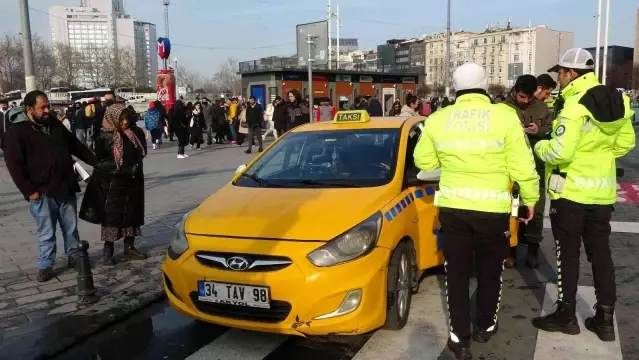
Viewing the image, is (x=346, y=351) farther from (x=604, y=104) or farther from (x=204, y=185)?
(x=204, y=185)

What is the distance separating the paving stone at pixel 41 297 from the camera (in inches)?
194

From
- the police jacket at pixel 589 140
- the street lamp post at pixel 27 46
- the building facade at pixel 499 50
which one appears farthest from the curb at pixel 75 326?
the building facade at pixel 499 50

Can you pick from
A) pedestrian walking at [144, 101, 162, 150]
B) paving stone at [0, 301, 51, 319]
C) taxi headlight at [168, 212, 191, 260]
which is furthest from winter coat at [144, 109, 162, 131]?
taxi headlight at [168, 212, 191, 260]

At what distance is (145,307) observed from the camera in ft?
16.2

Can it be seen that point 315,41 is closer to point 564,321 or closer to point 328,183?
point 328,183

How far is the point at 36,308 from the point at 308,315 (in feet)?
8.76

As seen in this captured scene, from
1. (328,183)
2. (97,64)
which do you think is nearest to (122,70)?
(97,64)

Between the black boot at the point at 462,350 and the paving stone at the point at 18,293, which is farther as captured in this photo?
the paving stone at the point at 18,293

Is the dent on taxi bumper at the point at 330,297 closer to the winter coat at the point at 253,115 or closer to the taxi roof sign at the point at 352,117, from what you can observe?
the taxi roof sign at the point at 352,117

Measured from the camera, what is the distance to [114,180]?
5816mm

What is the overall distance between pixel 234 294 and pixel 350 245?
0.84 metres

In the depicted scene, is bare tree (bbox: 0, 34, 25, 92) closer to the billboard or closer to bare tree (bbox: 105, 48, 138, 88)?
bare tree (bbox: 105, 48, 138, 88)

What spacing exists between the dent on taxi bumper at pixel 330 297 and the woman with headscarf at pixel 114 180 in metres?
2.49

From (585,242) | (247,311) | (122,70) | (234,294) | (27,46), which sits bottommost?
(247,311)
